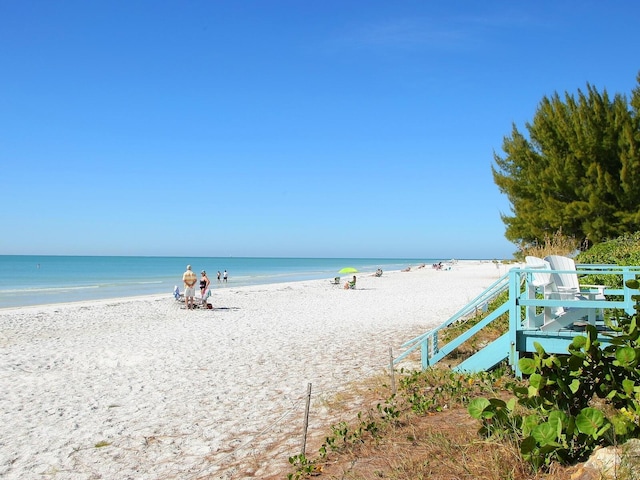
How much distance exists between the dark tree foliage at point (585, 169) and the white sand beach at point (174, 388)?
8.60m

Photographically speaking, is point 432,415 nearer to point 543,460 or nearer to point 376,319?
point 543,460

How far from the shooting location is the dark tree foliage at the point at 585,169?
1944cm

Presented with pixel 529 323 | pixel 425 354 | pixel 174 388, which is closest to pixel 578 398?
pixel 529 323

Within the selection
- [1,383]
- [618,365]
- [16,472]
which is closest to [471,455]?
[618,365]

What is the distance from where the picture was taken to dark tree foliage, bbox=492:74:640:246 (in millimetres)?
19438

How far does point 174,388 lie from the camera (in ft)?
24.7

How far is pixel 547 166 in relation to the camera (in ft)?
73.3

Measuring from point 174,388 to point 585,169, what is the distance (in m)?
18.2

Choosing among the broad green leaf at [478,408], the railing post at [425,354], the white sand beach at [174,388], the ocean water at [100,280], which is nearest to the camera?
the broad green leaf at [478,408]

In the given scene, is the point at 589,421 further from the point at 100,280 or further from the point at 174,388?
the point at 100,280

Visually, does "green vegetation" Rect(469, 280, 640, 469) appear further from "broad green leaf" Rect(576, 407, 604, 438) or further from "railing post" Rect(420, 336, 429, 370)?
"railing post" Rect(420, 336, 429, 370)

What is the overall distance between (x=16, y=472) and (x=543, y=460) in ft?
14.4

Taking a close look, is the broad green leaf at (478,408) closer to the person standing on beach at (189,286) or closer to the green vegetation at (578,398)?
the green vegetation at (578,398)

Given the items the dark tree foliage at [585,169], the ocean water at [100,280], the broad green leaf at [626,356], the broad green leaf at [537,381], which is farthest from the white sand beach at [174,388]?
the ocean water at [100,280]
